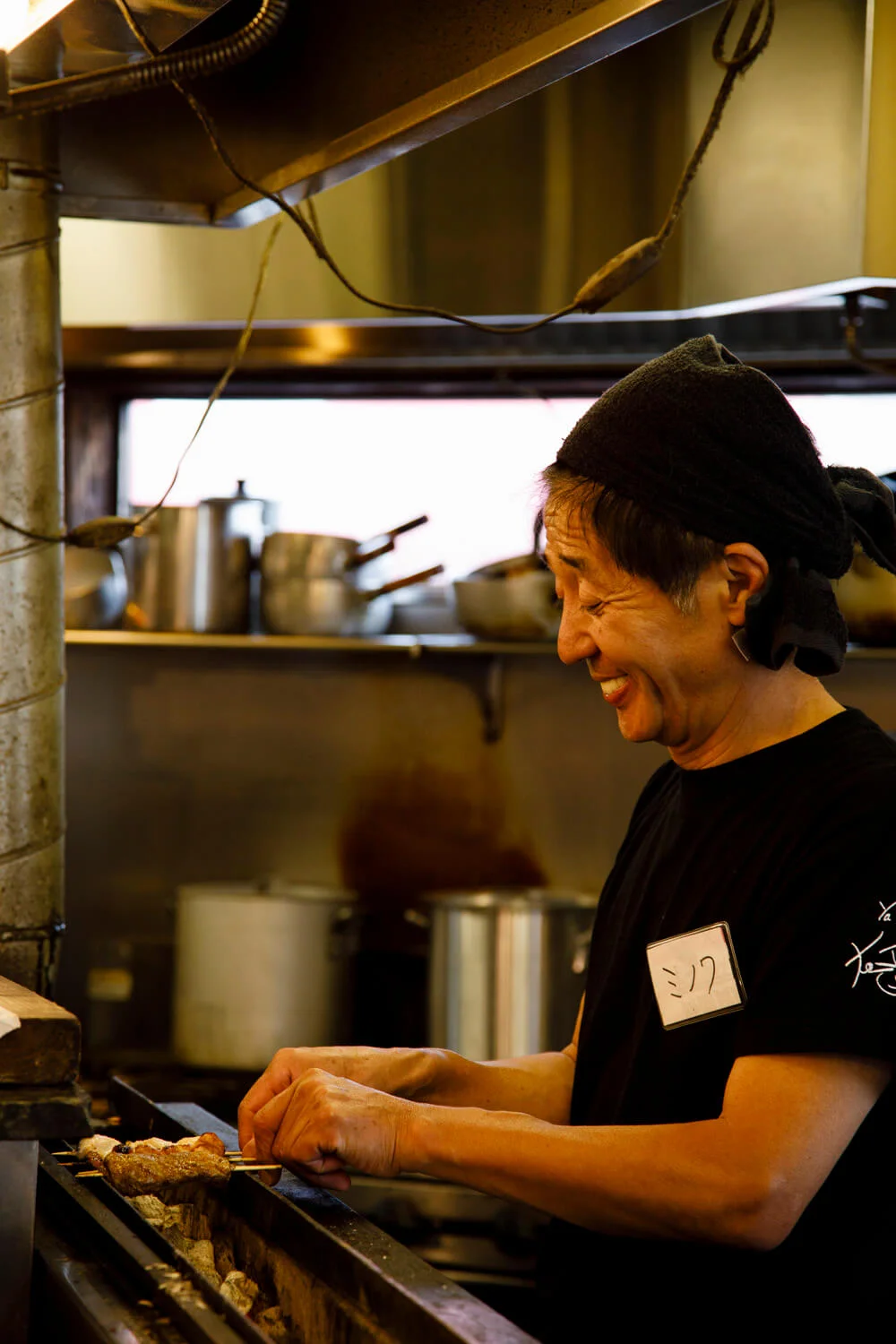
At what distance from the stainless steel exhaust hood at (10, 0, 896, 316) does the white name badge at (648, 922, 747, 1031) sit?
2.83 feet

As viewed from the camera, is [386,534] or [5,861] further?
[386,534]

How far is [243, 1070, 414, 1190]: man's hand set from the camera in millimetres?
1311

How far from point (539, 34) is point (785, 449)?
0.49 metres

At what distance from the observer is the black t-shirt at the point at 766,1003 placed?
3.97 ft

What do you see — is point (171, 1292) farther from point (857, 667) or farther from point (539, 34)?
point (857, 667)

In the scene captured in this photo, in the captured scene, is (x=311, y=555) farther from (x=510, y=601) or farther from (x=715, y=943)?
(x=715, y=943)

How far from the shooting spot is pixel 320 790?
3713mm

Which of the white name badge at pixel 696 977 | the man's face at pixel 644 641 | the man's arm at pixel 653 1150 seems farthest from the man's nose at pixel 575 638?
the man's arm at pixel 653 1150

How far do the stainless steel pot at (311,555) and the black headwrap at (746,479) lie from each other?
194 centimetres

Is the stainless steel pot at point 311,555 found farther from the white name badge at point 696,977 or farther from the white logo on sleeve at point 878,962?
the white logo on sleeve at point 878,962

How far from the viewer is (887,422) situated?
3459 mm

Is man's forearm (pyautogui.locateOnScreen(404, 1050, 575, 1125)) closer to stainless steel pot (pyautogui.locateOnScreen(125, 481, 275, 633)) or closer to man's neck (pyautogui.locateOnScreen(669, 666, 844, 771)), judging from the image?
man's neck (pyautogui.locateOnScreen(669, 666, 844, 771))

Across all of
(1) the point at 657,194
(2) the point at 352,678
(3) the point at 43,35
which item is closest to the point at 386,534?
(2) the point at 352,678

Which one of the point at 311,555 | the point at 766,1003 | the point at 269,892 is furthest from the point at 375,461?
the point at 766,1003
